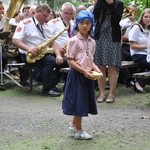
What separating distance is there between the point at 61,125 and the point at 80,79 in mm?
1028

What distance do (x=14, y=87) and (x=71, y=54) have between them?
4.22 meters

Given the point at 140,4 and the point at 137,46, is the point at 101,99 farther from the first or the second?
the point at 140,4

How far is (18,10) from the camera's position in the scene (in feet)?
38.0

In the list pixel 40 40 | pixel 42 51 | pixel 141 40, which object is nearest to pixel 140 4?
pixel 141 40

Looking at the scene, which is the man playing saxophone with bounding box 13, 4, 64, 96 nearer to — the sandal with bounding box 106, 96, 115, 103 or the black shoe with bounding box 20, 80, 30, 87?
the black shoe with bounding box 20, 80, 30, 87

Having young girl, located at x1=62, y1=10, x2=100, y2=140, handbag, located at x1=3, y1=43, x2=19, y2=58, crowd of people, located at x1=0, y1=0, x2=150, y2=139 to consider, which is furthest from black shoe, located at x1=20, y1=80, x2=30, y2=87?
young girl, located at x1=62, y1=10, x2=100, y2=140

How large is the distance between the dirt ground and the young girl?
0.31 meters

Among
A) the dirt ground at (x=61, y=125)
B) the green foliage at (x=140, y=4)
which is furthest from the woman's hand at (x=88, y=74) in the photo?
the green foliage at (x=140, y=4)

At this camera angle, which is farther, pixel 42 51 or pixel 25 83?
pixel 25 83

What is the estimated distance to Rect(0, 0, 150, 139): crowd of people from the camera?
210 inches

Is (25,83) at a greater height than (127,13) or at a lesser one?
lesser

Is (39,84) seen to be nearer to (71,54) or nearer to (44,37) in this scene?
(44,37)

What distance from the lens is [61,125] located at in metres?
6.12

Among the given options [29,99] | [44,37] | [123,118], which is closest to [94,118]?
[123,118]
